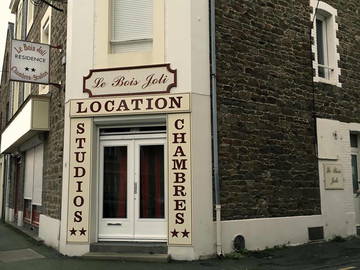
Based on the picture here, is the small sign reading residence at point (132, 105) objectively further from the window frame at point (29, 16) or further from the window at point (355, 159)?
the window frame at point (29, 16)

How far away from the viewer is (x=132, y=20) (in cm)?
1010

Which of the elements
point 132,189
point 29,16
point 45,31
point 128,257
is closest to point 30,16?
point 29,16

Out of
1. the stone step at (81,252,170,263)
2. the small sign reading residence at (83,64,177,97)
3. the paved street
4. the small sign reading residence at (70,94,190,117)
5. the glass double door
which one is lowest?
the paved street

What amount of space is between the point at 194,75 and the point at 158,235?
3.35 m

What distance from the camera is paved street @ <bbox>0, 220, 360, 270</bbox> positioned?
830cm

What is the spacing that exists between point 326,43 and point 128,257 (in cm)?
811

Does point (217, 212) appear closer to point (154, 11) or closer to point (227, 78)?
point (227, 78)

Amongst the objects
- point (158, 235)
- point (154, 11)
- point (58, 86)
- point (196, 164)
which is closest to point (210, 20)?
point (154, 11)

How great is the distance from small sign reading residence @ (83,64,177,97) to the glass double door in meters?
1.02

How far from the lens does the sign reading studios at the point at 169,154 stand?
911 cm

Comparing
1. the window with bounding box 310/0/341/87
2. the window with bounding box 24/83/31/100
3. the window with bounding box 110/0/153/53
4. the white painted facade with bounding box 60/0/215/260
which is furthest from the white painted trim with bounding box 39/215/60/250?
the window with bounding box 310/0/341/87

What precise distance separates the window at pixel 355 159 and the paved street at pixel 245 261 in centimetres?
258

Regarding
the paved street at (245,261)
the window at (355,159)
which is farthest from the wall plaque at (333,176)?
the paved street at (245,261)

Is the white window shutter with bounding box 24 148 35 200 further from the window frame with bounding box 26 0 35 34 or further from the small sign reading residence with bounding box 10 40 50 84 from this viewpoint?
the window frame with bounding box 26 0 35 34
